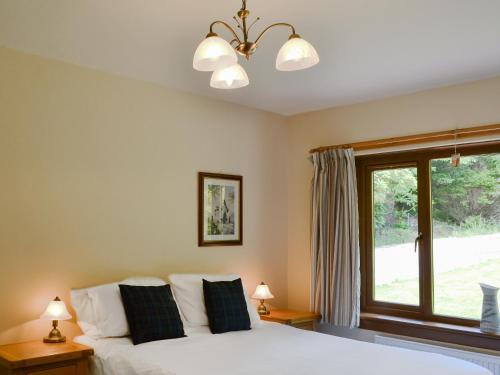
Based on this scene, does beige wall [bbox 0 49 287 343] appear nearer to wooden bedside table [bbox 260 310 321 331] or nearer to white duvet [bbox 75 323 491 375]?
wooden bedside table [bbox 260 310 321 331]

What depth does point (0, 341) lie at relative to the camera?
121 inches

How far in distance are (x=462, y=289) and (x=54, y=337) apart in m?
2.96

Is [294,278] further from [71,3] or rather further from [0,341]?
[71,3]

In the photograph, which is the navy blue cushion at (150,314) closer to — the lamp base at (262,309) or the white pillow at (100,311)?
the white pillow at (100,311)

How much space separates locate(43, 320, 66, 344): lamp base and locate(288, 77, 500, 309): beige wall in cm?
237

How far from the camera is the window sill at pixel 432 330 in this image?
11.7ft

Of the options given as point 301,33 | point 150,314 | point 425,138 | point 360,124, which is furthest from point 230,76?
point 360,124

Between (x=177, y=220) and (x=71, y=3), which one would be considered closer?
(x=71, y=3)

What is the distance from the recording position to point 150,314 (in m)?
3.27

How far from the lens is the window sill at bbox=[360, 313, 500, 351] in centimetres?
357

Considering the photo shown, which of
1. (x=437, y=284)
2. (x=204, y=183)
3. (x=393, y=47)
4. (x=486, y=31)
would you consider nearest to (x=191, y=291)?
(x=204, y=183)

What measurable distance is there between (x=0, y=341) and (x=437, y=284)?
318 cm

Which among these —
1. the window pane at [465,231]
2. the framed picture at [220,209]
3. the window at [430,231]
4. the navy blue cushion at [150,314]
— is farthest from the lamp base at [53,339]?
the window pane at [465,231]

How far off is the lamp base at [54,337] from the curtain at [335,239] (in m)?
2.24
